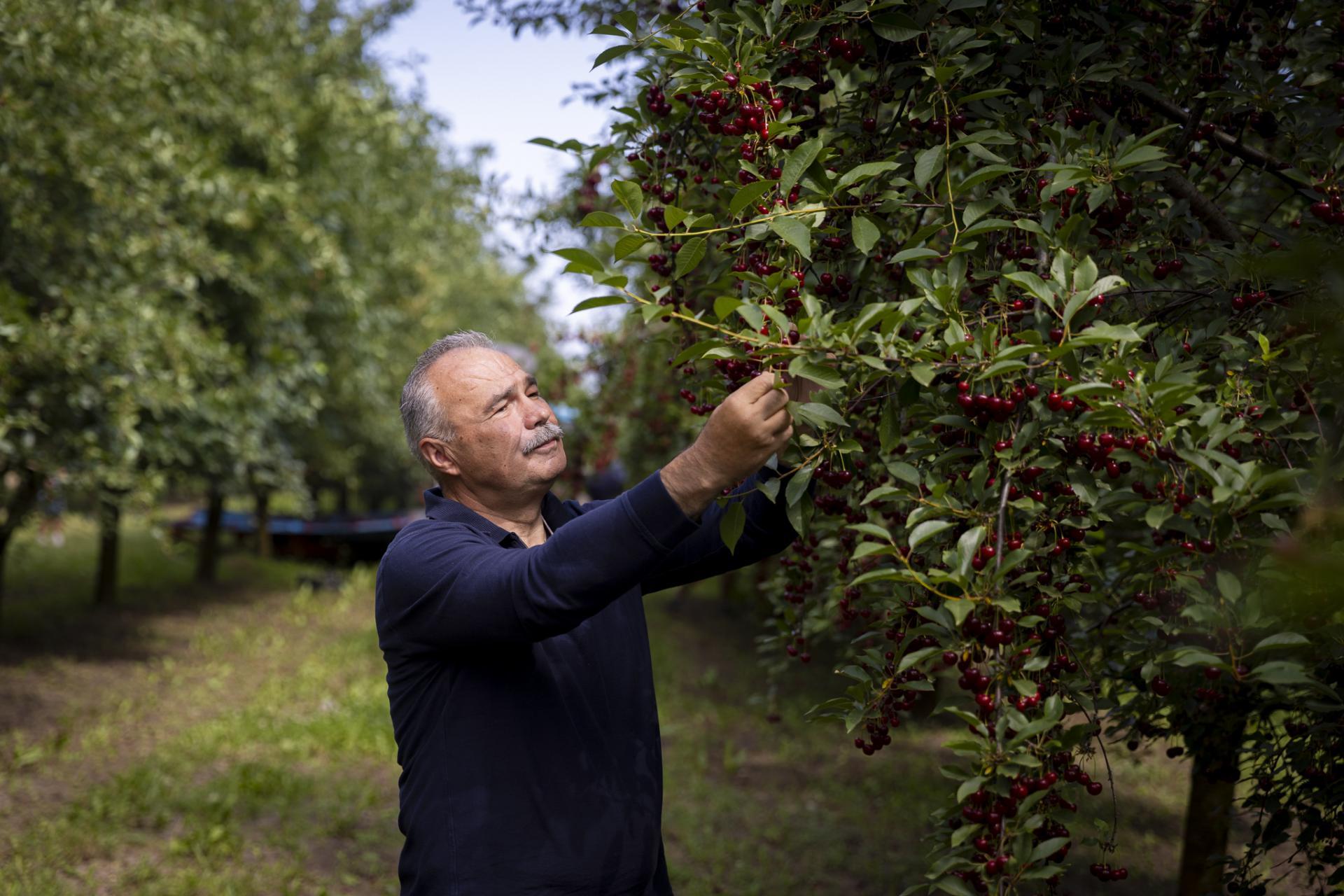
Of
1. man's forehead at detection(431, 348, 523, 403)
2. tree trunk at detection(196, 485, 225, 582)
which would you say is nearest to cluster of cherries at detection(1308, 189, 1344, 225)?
man's forehead at detection(431, 348, 523, 403)

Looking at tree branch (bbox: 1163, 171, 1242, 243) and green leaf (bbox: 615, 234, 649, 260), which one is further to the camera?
tree branch (bbox: 1163, 171, 1242, 243)

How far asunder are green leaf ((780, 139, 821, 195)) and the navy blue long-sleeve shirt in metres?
0.63

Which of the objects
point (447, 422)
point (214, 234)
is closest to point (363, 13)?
point (214, 234)

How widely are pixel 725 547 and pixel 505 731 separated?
2.11 feet

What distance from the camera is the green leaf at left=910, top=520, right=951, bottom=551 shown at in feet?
5.03

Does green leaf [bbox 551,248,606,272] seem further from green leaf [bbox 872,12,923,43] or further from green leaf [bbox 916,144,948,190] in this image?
green leaf [bbox 872,12,923,43]

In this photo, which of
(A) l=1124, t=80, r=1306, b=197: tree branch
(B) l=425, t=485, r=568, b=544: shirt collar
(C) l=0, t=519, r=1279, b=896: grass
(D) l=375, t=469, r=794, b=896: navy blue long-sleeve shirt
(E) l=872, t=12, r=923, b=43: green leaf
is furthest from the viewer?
(C) l=0, t=519, r=1279, b=896: grass

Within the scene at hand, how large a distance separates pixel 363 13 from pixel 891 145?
12240 millimetres

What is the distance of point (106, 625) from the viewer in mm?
10992

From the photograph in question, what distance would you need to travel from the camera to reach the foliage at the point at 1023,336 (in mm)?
1572

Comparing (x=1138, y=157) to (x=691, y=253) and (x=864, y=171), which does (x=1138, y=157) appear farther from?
(x=691, y=253)

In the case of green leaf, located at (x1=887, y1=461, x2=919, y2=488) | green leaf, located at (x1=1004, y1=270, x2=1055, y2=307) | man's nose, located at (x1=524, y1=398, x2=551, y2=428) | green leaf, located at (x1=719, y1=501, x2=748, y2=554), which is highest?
green leaf, located at (x1=1004, y1=270, x2=1055, y2=307)

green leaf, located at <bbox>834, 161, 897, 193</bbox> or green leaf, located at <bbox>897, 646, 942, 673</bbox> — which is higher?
green leaf, located at <bbox>834, 161, 897, 193</bbox>

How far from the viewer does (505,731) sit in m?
2.09
